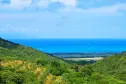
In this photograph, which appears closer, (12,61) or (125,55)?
(12,61)

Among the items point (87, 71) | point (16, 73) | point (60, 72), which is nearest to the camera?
point (16, 73)

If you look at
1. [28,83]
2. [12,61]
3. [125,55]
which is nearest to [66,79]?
[28,83]

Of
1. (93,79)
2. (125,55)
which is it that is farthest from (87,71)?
(125,55)

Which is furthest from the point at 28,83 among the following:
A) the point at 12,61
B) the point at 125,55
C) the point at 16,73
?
the point at 125,55

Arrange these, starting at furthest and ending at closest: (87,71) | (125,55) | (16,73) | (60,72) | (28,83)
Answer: (125,55)
(87,71)
(60,72)
(16,73)
(28,83)

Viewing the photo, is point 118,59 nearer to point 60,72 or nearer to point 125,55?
point 125,55

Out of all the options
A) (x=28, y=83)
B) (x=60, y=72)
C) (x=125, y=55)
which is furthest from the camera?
(x=125, y=55)

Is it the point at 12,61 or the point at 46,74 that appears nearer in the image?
the point at 46,74

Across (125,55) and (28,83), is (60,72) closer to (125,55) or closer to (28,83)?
(28,83)
